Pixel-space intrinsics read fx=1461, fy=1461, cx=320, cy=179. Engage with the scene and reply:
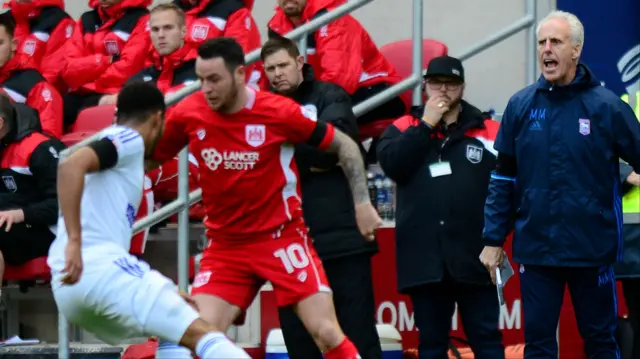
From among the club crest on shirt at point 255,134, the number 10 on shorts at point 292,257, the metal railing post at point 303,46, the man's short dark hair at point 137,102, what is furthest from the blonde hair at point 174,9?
the man's short dark hair at point 137,102

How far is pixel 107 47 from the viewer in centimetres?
1064

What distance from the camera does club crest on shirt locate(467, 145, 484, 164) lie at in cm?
782

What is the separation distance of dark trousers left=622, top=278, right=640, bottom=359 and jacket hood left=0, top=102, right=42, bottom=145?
148 inches

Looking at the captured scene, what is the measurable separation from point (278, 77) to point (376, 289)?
1.63m

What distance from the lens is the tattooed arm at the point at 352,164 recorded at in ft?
23.3

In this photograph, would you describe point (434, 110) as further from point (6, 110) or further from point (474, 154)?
point (6, 110)

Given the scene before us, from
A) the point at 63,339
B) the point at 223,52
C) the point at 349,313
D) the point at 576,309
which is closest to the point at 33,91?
the point at 63,339

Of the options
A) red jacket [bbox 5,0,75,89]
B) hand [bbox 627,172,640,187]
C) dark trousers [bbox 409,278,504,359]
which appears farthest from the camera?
red jacket [bbox 5,0,75,89]

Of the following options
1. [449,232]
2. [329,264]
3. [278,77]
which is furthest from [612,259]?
[278,77]

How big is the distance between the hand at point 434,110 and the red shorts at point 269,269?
961 mm

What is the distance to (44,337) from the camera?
31.3 feet

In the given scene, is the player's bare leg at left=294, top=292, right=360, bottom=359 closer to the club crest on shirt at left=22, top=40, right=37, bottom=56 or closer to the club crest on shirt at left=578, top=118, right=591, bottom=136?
the club crest on shirt at left=578, top=118, right=591, bottom=136

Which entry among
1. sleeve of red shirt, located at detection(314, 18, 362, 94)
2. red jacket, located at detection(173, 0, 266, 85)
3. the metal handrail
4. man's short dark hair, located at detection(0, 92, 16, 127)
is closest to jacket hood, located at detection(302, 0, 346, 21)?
sleeve of red shirt, located at detection(314, 18, 362, 94)

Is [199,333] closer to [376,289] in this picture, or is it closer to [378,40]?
[376,289]
